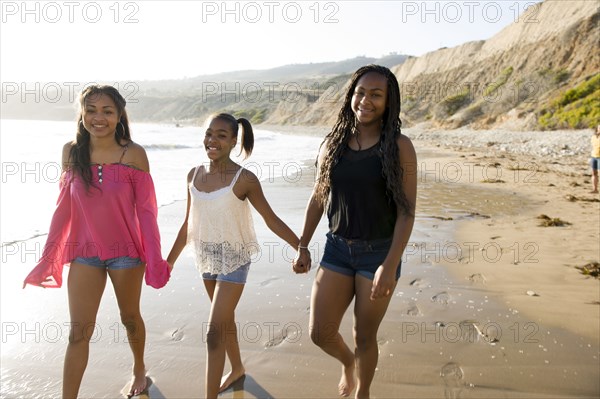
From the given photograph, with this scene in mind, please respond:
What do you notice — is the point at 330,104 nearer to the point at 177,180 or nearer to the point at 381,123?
the point at 177,180

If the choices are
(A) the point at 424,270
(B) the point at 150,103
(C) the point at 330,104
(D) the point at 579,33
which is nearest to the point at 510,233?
(A) the point at 424,270

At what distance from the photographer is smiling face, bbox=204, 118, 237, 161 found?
3.35 meters

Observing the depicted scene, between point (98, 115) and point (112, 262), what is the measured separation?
0.91 meters

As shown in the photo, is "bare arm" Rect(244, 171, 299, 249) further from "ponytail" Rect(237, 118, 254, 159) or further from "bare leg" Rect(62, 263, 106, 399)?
"bare leg" Rect(62, 263, 106, 399)

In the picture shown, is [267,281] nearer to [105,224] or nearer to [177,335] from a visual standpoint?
[177,335]

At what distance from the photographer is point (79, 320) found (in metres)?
2.99

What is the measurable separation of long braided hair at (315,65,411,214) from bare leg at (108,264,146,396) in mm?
1275

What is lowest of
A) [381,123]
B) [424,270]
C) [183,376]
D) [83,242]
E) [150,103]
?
[183,376]

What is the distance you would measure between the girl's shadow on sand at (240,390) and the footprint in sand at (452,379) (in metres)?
1.18

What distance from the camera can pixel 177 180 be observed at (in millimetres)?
13875

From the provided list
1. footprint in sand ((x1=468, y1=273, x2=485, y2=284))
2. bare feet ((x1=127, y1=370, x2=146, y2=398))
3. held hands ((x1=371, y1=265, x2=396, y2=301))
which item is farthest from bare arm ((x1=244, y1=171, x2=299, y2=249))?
footprint in sand ((x1=468, y1=273, x2=485, y2=284))

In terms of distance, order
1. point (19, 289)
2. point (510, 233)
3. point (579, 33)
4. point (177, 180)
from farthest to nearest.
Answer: point (579, 33) < point (177, 180) < point (510, 233) < point (19, 289)

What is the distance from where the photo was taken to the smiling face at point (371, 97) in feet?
9.55

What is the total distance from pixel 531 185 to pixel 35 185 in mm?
12045
